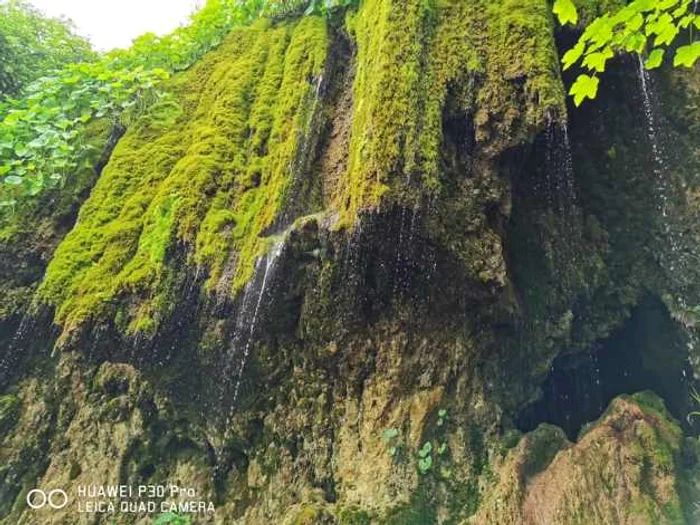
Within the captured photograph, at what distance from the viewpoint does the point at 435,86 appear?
15.8ft

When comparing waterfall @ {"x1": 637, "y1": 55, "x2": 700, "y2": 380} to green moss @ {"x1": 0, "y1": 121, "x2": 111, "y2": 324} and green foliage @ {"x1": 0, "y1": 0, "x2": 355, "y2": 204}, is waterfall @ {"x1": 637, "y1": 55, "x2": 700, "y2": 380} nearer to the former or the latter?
green foliage @ {"x1": 0, "y1": 0, "x2": 355, "y2": 204}

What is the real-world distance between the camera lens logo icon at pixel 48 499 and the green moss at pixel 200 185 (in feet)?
6.03

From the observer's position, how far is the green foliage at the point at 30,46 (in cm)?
974

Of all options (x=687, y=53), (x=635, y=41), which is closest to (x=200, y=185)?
(x=635, y=41)

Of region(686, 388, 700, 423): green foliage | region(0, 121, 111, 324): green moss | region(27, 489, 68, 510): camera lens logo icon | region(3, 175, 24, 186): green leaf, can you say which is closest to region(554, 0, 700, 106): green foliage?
region(686, 388, 700, 423): green foliage

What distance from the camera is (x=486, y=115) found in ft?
15.4

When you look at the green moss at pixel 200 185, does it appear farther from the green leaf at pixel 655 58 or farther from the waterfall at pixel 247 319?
the green leaf at pixel 655 58

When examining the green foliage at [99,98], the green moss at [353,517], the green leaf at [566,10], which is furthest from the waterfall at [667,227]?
the green foliage at [99,98]

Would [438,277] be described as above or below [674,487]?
above

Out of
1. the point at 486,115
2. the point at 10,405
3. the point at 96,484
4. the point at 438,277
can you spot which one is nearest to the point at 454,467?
the point at 438,277

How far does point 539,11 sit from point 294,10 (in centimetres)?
412

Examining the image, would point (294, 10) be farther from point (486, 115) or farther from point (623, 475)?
point (623, 475)

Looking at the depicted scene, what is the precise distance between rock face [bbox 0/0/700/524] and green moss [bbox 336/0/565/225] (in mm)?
25

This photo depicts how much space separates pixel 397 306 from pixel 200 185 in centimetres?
271
